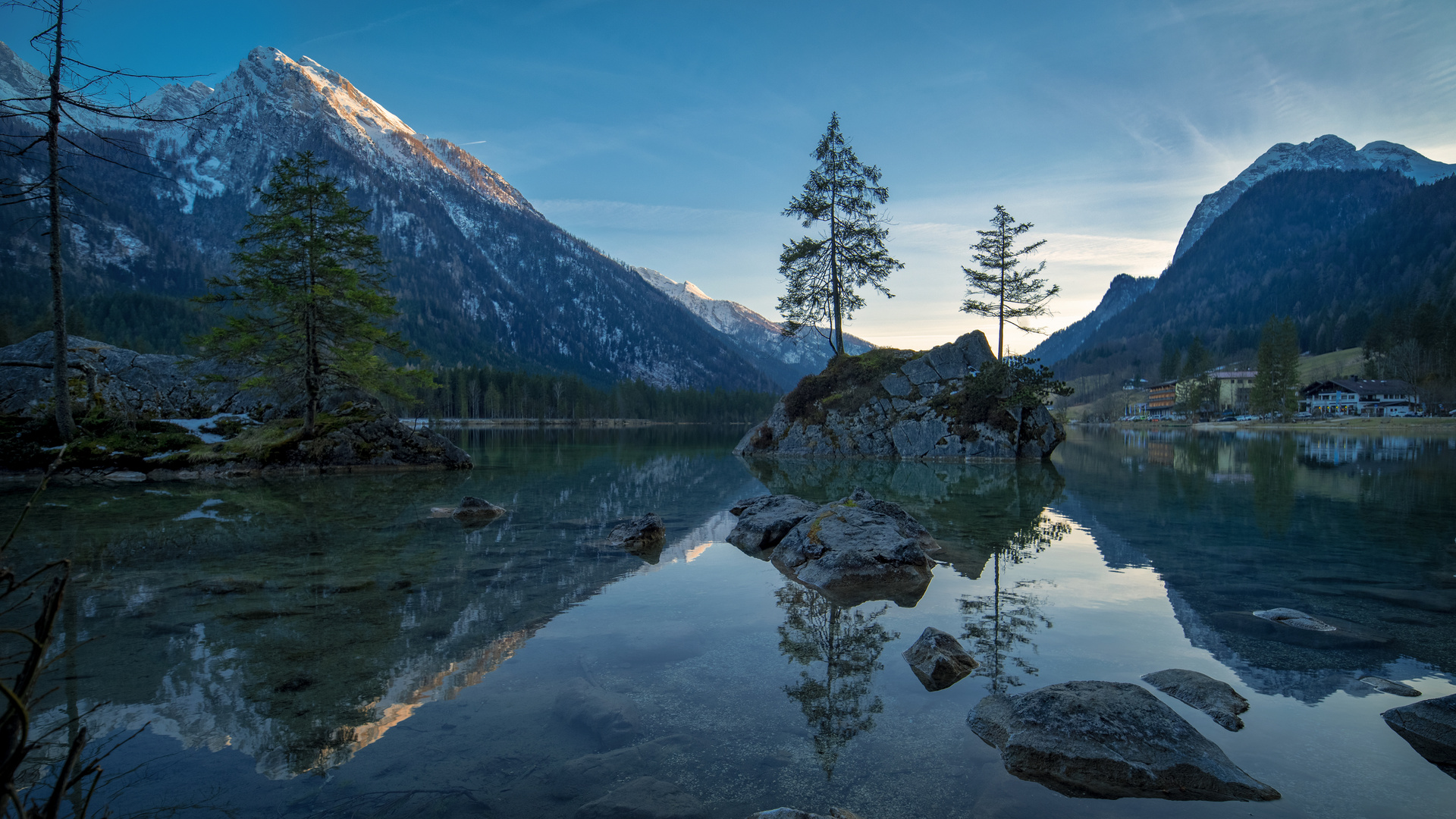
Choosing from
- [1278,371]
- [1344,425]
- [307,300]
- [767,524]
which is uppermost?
[1278,371]

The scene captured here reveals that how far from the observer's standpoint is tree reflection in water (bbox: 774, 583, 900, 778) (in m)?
5.03

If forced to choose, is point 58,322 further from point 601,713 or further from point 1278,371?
point 1278,371

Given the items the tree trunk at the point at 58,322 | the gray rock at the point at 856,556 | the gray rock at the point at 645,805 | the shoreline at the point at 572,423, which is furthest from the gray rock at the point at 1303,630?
the shoreline at the point at 572,423

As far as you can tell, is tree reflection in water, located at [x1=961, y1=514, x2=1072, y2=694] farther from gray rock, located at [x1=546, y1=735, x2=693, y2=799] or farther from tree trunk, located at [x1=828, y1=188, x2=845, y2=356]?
tree trunk, located at [x1=828, y1=188, x2=845, y2=356]

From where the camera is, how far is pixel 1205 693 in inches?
214

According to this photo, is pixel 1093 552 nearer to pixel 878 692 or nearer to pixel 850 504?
pixel 850 504

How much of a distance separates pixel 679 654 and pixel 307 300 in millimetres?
23738

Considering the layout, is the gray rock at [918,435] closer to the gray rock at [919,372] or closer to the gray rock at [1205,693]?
the gray rock at [919,372]

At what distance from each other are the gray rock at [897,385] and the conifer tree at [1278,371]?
78.1 metres

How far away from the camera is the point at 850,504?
41.4 ft

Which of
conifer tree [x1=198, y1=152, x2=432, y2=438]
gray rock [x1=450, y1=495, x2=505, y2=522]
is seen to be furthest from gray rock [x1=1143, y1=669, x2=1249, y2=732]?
conifer tree [x1=198, y1=152, x2=432, y2=438]

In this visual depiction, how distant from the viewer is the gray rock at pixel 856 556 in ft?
29.9

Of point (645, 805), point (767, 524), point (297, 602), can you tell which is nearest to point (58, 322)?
point (297, 602)

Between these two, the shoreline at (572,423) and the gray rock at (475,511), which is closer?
the gray rock at (475,511)
